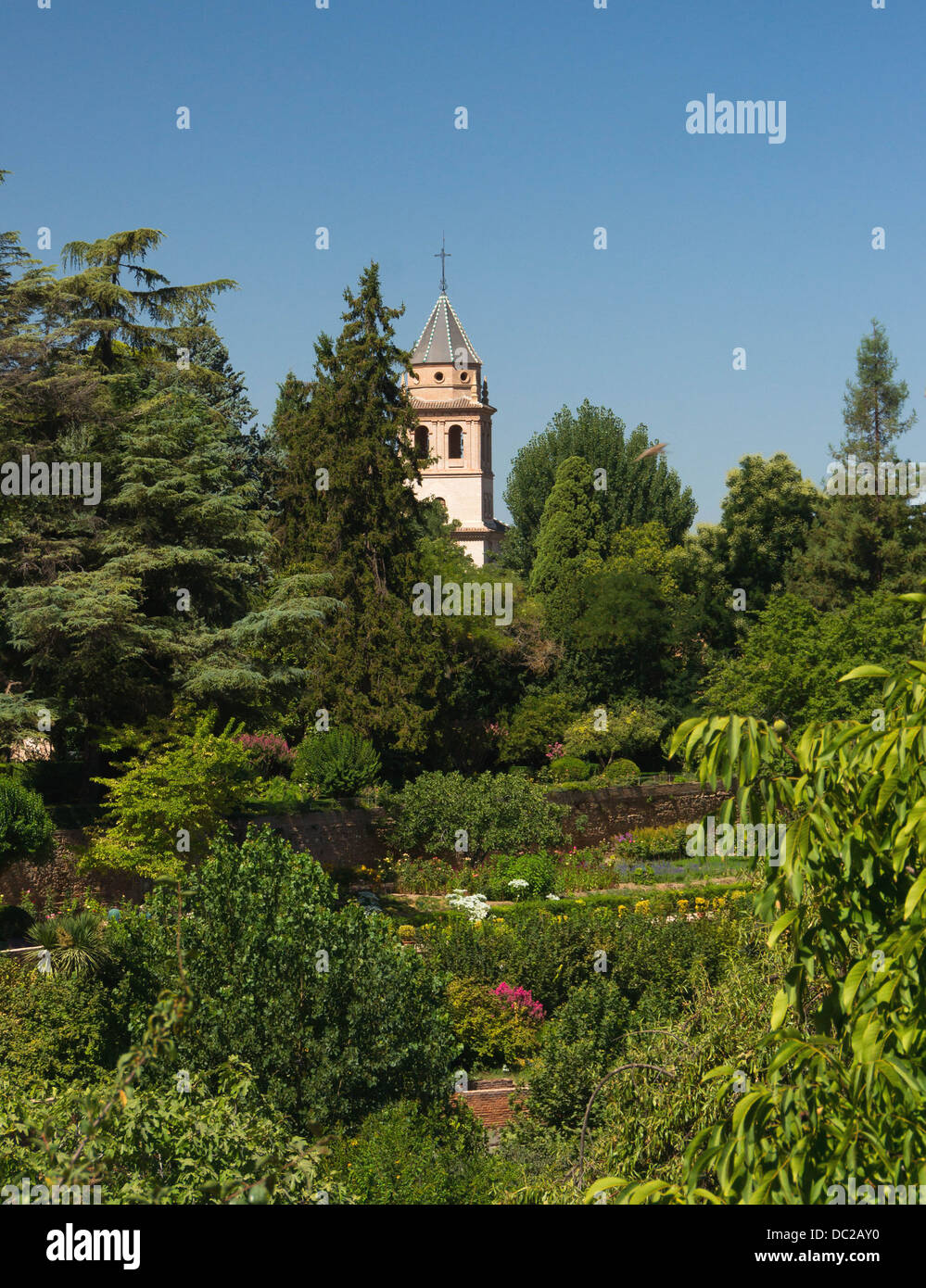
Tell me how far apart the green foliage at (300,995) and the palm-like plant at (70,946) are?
1537 millimetres

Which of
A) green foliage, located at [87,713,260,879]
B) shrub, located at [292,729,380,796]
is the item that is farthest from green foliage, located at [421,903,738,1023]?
shrub, located at [292,729,380,796]

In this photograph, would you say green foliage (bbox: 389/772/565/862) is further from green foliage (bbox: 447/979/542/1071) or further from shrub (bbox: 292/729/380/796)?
green foliage (bbox: 447/979/542/1071)

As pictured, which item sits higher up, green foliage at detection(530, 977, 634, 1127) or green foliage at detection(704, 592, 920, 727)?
green foliage at detection(704, 592, 920, 727)

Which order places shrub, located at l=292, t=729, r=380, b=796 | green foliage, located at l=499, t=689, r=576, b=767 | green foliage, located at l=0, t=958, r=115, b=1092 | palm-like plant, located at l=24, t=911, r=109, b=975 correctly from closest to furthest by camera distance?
green foliage, located at l=0, t=958, r=115, b=1092 < palm-like plant, located at l=24, t=911, r=109, b=975 < shrub, located at l=292, t=729, r=380, b=796 < green foliage, located at l=499, t=689, r=576, b=767

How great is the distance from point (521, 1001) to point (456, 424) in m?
46.9

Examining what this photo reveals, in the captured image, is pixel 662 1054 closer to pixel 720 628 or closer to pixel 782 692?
pixel 782 692

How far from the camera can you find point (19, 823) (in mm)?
→ 23781

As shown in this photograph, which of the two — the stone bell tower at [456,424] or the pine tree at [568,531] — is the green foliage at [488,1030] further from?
the stone bell tower at [456,424]

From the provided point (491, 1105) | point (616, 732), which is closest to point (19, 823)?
point (491, 1105)

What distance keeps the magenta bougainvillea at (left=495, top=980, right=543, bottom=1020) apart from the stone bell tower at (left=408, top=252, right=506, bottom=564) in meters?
43.2

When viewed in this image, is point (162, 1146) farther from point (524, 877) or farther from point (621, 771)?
point (621, 771)

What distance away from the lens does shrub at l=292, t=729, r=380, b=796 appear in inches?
1315

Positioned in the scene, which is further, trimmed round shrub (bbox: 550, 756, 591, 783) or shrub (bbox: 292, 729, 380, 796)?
trimmed round shrub (bbox: 550, 756, 591, 783)

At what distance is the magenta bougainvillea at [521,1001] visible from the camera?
22250 millimetres
